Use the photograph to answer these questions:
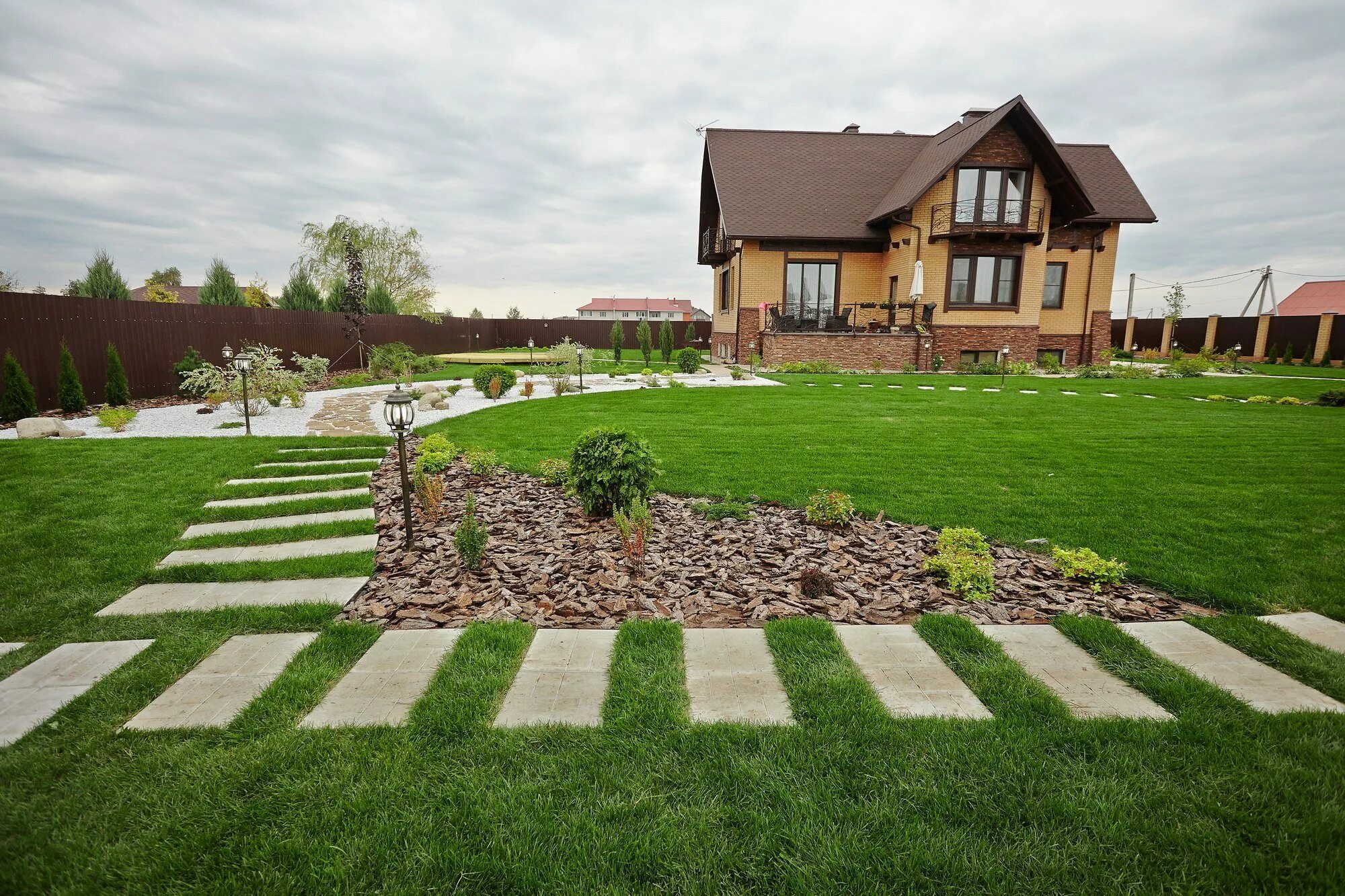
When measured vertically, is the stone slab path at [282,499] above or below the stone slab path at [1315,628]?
above

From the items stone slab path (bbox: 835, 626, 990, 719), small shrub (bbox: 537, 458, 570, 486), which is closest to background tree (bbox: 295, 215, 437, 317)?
small shrub (bbox: 537, 458, 570, 486)

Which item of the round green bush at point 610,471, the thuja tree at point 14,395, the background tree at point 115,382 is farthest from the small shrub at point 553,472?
the background tree at point 115,382

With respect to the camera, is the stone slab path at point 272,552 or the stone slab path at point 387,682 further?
the stone slab path at point 272,552

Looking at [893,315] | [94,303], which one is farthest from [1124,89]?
[94,303]

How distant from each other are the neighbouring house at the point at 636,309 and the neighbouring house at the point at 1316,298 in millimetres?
40411

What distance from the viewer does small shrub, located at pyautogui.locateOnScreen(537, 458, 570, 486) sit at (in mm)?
5527

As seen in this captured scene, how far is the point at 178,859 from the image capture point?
163 centimetres

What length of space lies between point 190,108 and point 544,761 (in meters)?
13.9

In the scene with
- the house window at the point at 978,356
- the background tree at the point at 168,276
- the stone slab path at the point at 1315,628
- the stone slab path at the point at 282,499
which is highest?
the background tree at the point at 168,276

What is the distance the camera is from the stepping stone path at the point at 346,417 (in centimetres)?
806

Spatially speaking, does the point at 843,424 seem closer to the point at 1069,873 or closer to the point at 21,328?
the point at 1069,873

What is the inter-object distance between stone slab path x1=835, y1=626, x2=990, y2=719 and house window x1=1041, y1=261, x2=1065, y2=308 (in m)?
20.4

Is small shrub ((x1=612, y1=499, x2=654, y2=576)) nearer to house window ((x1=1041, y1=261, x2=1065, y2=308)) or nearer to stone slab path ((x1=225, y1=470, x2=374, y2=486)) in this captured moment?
stone slab path ((x1=225, y1=470, x2=374, y2=486))

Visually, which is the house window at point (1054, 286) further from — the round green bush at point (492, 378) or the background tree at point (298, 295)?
the background tree at point (298, 295)
